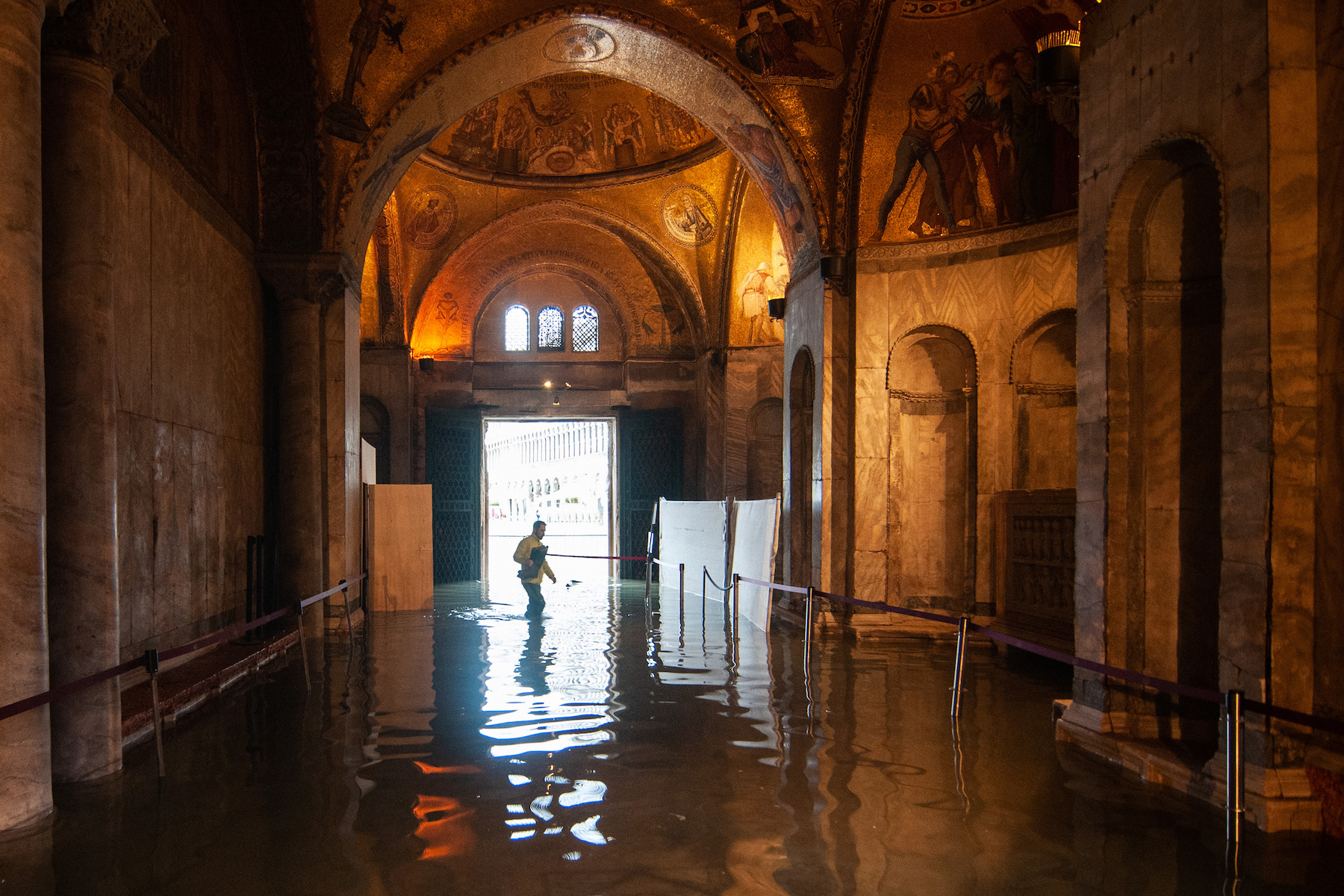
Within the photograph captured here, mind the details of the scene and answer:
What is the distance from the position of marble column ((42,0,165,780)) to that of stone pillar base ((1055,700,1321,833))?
19.5ft

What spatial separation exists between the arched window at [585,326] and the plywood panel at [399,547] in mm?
7598

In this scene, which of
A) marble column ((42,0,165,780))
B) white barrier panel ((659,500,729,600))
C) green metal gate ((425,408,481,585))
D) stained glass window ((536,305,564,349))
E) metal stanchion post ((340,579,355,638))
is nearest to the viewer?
marble column ((42,0,165,780))

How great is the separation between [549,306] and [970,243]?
11.5 metres

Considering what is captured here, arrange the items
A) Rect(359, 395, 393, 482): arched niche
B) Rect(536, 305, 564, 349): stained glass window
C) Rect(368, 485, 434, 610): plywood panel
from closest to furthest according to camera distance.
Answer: Rect(368, 485, 434, 610): plywood panel
Rect(359, 395, 393, 482): arched niche
Rect(536, 305, 564, 349): stained glass window

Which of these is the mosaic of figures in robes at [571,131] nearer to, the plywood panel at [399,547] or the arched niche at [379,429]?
the arched niche at [379,429]

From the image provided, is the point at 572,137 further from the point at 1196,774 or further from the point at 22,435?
the point at 1196,774

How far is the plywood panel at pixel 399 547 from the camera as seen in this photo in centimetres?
1464

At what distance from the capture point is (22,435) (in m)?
4.91

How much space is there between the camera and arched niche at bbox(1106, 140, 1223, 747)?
6406 millimetres

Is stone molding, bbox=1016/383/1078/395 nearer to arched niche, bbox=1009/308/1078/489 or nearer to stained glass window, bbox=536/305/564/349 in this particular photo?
arched niche, bbox=1009/308/1078/489

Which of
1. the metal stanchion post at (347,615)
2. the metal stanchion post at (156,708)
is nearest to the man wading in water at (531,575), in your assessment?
the metal stanchion post at (347,615)

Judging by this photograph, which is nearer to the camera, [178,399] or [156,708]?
[156,708]

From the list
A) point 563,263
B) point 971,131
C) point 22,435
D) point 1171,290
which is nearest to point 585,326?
point 563,263

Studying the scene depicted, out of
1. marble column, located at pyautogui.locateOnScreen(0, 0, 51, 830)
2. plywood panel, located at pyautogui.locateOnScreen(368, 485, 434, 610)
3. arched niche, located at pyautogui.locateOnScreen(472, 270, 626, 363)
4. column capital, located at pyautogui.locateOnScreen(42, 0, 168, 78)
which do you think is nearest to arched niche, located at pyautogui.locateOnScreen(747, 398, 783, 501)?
arched niche, located at pyautogui.locateOnScreen(472, 270, 626, 363)
